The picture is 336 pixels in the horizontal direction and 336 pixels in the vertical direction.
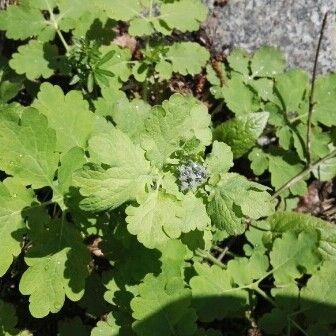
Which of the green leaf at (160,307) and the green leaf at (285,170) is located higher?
the green leaf at (285,170)

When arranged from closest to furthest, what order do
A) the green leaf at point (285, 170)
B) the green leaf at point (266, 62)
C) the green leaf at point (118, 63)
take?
the green leaf at point (118, 63), the green leaf at point (285, 170), the green leaf at point (266, 62)

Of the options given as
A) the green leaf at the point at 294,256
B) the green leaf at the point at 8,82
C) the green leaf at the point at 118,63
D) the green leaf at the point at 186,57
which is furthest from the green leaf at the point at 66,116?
the green leaf at the point at 294,256

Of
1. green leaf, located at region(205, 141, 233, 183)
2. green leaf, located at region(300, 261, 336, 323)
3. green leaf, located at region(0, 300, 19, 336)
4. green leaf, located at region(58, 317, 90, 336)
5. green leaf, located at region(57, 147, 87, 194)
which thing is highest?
green leaf, located at region(205, 141, 233, 183)

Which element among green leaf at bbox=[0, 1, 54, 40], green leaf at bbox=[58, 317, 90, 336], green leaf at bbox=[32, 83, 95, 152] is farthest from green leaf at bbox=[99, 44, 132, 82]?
green leaf at bbox=[58, 317, 90, 336]

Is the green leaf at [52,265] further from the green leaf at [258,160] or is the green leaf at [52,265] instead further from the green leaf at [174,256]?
the green leaf at [258,160]

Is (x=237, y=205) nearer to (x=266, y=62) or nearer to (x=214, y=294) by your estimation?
(x=214, y=294)

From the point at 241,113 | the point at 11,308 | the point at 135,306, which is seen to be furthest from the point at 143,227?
the point at 241,113

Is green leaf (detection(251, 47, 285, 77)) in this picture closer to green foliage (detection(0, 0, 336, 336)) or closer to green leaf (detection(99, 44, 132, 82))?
green foliage (detection(0, 0, 336, 336))
